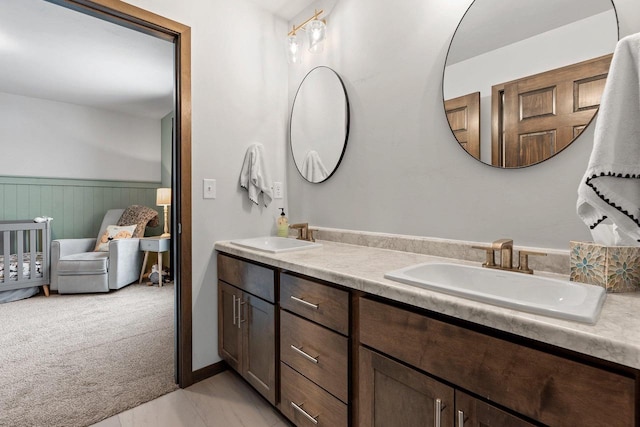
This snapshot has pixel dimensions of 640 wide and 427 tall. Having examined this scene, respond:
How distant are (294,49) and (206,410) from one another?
7.28ft

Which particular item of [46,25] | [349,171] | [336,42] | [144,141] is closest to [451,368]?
[349,171]

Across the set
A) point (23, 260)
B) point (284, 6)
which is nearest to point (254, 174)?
point (284, 6)

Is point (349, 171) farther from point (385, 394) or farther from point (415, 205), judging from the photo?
point (385, 394)

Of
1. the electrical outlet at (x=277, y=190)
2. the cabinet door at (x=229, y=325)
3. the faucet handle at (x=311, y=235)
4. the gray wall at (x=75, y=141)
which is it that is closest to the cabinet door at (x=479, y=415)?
the cabinet door at (x=229, y=325)

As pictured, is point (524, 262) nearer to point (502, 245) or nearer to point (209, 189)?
point (502, 245)

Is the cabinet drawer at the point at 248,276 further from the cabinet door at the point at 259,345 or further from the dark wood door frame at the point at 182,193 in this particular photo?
the dark wood door frame at the point at 182,193

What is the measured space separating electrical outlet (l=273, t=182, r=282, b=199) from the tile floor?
1230 mm

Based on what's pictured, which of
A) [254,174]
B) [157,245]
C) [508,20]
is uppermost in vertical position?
[508,20]

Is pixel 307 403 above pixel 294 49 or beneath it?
beneath

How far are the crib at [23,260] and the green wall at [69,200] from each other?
614 mm

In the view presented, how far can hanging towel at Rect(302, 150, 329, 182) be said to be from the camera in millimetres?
2051

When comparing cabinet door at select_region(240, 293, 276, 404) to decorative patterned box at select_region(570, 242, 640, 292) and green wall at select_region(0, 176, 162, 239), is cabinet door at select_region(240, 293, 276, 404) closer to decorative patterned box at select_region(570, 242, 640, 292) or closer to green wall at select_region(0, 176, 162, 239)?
decorative patterned box at select_region(570, 242, 640, 292)

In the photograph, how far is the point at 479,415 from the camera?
75cm

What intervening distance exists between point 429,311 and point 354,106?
1349mm
